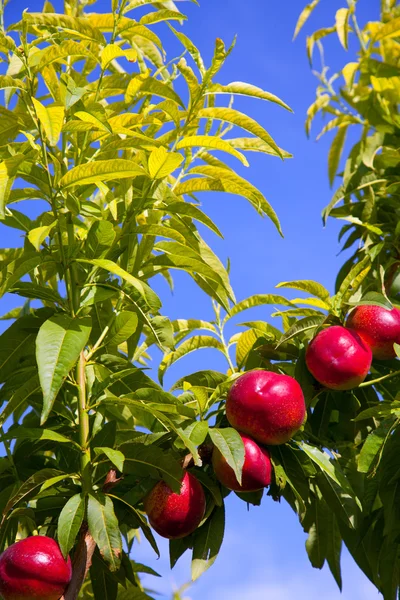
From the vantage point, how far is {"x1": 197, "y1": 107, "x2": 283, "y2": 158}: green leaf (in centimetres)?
149

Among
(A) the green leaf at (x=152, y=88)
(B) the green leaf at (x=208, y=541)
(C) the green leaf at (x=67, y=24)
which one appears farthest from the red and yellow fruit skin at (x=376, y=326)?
(C) the green leaf at (x=67, y=24)

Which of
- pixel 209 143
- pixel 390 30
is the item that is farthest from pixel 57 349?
pixel 390 30

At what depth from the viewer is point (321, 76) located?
2.87m

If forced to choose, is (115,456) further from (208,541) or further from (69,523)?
(208,541)

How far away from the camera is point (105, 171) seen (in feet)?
4.22

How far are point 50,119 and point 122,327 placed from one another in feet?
1.35

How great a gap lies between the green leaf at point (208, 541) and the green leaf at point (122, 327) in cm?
38

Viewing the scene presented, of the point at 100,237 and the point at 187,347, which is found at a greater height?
the point at 100,237

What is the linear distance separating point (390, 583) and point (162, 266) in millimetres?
807

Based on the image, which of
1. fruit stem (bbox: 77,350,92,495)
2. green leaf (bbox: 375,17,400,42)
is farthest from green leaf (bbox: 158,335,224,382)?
green leaf (bbox: 375,17,400,42)

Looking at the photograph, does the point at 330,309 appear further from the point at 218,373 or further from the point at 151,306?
the point at 151,306

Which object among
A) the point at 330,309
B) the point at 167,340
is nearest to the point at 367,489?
the point at 330,309

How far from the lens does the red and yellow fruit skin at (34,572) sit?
3.98 ft

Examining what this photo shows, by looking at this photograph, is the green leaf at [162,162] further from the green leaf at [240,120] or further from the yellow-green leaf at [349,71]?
the yellow-green leaf at [349,71]
